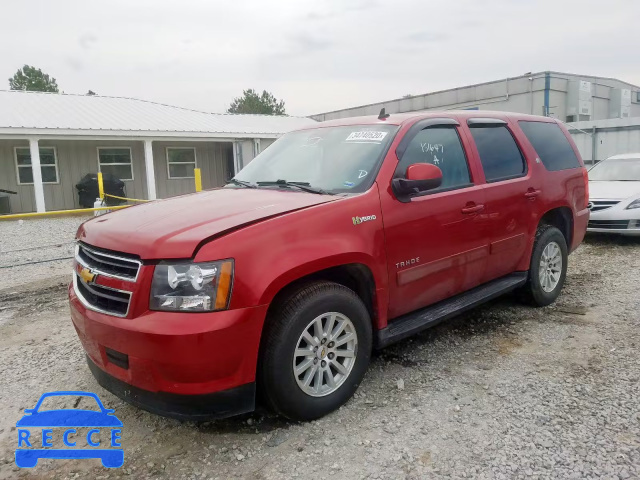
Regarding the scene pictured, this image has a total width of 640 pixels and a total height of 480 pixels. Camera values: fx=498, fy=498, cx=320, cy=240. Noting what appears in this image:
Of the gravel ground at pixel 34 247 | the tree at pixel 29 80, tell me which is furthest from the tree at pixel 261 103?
the gravel ground at pixel 34 247

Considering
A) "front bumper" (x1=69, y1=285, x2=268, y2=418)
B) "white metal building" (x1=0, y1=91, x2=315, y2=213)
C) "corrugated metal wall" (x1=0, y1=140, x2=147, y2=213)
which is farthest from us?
"corrugated metal wall" (x1=0, y1=140, x2=147, y2=213)

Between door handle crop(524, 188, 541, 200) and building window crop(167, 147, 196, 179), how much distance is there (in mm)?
17827

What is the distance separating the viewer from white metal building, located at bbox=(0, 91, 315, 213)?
16562 mm

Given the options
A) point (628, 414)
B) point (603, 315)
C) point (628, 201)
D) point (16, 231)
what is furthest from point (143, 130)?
point (628, 414)

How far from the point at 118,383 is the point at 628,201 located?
824 cm

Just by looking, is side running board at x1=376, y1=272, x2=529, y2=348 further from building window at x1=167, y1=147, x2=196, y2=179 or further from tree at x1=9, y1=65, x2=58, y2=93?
tree at x1=9, y1=65, x2=58, y2=93

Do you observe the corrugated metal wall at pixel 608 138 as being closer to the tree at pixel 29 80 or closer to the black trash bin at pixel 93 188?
the black trash bin at pixel 93 188

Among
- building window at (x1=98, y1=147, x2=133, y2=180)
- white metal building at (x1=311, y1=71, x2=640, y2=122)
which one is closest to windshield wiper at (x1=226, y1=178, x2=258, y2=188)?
building window at (x1=98, y1=147, x2=133, y2=180)

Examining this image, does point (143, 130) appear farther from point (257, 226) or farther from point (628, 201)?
point (257, 226)

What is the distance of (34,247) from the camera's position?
9.33 m

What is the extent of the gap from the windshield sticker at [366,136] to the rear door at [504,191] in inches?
39.2

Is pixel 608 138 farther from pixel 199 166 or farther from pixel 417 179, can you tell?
pixel 417 179

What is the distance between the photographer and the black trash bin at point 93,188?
698 inches

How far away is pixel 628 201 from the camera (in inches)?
318
